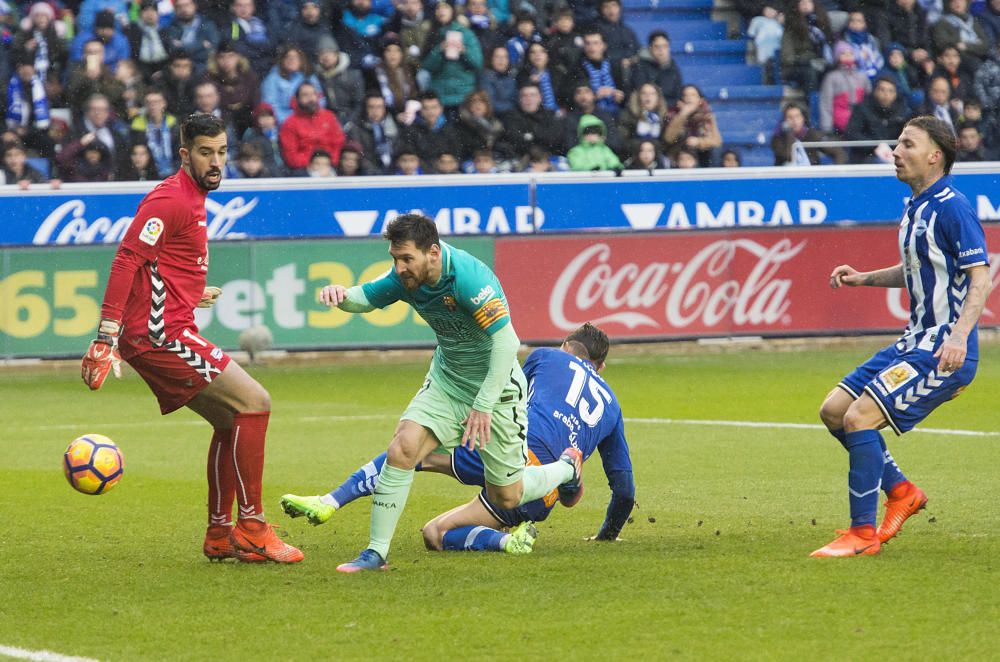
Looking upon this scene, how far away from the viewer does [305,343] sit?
17.4 m

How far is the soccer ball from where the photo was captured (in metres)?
7.52

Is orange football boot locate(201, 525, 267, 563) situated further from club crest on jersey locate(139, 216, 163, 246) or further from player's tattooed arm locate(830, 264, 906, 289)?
player's tattooed arm locate(830, 264, 906, 289)

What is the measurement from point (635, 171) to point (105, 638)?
46.7 feet

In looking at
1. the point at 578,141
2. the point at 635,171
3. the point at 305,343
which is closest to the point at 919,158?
the point at 305,343

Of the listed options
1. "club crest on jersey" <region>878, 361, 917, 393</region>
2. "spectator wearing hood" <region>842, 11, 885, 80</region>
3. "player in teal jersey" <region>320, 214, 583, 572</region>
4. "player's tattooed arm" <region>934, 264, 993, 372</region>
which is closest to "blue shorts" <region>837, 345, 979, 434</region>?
"club crest on jersey" <region>878, 361, 917, 393</region>

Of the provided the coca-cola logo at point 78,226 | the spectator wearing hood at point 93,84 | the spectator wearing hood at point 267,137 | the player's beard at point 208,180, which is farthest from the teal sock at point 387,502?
the spectator wearing hood at point 93,84

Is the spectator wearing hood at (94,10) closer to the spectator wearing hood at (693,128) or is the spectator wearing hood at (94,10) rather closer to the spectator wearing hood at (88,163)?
the spectator wearing hood at (88,163)

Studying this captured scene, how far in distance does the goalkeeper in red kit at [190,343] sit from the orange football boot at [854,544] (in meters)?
2.36

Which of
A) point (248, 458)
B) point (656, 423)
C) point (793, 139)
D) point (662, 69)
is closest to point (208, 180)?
point (248, 458)

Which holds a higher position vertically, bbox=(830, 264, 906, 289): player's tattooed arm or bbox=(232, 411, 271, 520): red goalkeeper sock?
bbox=(830, 264, 906, 289): player's tattooed arm

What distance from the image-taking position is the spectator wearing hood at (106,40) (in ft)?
65.5

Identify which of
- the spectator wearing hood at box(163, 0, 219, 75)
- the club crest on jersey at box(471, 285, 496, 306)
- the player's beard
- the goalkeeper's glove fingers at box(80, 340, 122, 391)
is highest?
the player's beard

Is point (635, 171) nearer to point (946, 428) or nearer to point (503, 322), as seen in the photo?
point (946, 428)

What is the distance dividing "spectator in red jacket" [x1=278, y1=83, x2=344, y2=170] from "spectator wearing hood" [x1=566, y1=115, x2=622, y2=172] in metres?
2.93
